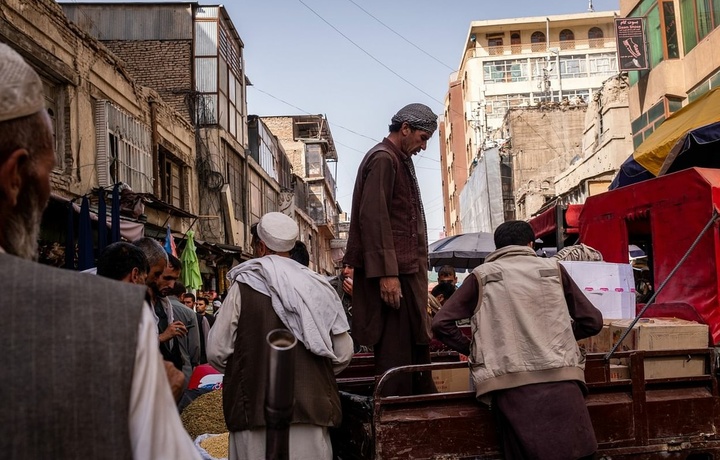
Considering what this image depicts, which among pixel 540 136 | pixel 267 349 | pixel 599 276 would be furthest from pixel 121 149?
pixel 540 136

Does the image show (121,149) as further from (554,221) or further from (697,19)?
(697,19)

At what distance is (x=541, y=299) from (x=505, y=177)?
41.5 m

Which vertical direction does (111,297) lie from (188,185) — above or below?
below

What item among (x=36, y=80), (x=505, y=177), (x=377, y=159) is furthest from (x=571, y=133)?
(x=36, y=80)

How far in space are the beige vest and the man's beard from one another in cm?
271

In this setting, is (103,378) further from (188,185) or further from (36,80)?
(188,185)

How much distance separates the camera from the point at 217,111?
21.4 metres

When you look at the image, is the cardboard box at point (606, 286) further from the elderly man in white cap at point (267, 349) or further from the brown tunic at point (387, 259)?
the elderly man in white cap at point (267, 349)

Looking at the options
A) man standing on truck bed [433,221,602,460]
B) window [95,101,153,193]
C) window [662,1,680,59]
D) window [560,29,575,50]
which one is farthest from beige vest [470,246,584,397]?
window [560,29,575,50]

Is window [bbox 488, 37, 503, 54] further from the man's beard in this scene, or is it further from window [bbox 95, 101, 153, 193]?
the man's beard

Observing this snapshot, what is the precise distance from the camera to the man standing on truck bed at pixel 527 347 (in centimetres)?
348

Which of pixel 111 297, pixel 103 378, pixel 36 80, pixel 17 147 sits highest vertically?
pixel 36 80

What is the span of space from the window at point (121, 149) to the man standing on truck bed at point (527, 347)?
10.4 meters

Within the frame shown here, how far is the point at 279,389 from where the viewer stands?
1224 mm
